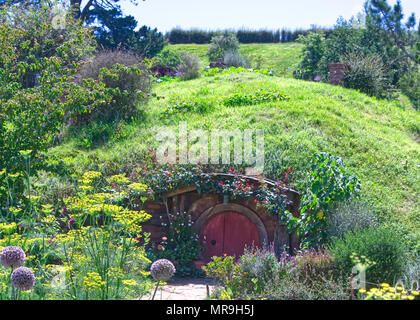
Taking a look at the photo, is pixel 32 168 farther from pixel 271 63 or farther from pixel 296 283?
pixel 271 63

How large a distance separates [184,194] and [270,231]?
62.5 inches

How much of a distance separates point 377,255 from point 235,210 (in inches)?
129

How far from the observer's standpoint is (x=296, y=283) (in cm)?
520

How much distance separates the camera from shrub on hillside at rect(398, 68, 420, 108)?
17781mm

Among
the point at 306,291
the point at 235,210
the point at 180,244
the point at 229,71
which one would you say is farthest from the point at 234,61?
the point at 306,291

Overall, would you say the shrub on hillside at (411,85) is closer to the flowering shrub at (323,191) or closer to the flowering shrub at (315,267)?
the flowering shrub at (323,191)

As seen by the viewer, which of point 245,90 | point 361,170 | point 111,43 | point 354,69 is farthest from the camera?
point 111,43

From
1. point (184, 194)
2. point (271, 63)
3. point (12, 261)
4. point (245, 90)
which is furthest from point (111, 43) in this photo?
point (12, 261)

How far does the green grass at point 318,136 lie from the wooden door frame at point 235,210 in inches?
30.2

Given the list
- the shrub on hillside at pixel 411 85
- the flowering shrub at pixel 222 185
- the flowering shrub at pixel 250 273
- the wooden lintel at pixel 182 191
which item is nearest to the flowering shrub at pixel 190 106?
the flowering shrub at pixel 222 185

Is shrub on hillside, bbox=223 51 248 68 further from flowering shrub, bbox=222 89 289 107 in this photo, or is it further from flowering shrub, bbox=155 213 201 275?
flowering shrub, bbox=155 213 201 275

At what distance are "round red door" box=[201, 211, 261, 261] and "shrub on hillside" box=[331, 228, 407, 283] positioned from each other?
272cm

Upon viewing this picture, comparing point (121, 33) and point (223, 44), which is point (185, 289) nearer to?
point (121, 33)

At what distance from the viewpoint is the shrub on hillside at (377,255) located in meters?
5.21
